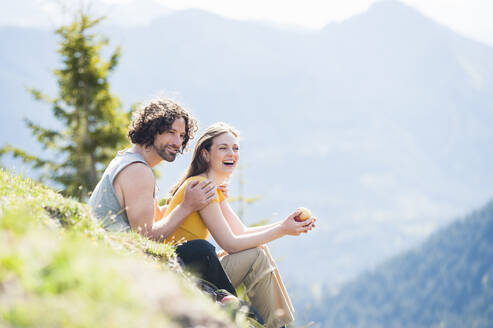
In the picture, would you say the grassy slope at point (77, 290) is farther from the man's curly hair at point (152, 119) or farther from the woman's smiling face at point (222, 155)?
the woman's smiling face at point (222, 155)

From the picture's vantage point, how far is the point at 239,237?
19.1 feet

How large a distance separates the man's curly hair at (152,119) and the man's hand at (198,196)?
78 centimetres

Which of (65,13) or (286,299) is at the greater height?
(65,13)

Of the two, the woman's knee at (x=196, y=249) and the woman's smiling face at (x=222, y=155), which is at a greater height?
the woman's smiling face at (x=222, y=155)

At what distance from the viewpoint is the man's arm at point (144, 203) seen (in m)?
5.45

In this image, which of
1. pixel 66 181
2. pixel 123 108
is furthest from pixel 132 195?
pixel 123 108

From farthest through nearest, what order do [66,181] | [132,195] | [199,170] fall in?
[66,181]
[199,170]
[132,195]

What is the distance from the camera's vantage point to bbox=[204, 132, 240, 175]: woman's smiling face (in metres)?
6.60

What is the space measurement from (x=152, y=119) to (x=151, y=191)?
1024 millimetres

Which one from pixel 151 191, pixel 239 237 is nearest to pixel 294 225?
pixel 239 237

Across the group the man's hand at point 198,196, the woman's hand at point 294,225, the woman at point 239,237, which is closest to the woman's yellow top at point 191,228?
the woman at point 239,237

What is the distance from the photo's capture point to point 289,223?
5969mm

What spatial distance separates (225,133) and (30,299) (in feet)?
15.9

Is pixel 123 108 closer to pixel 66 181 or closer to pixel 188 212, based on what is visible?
pixel 66 181
